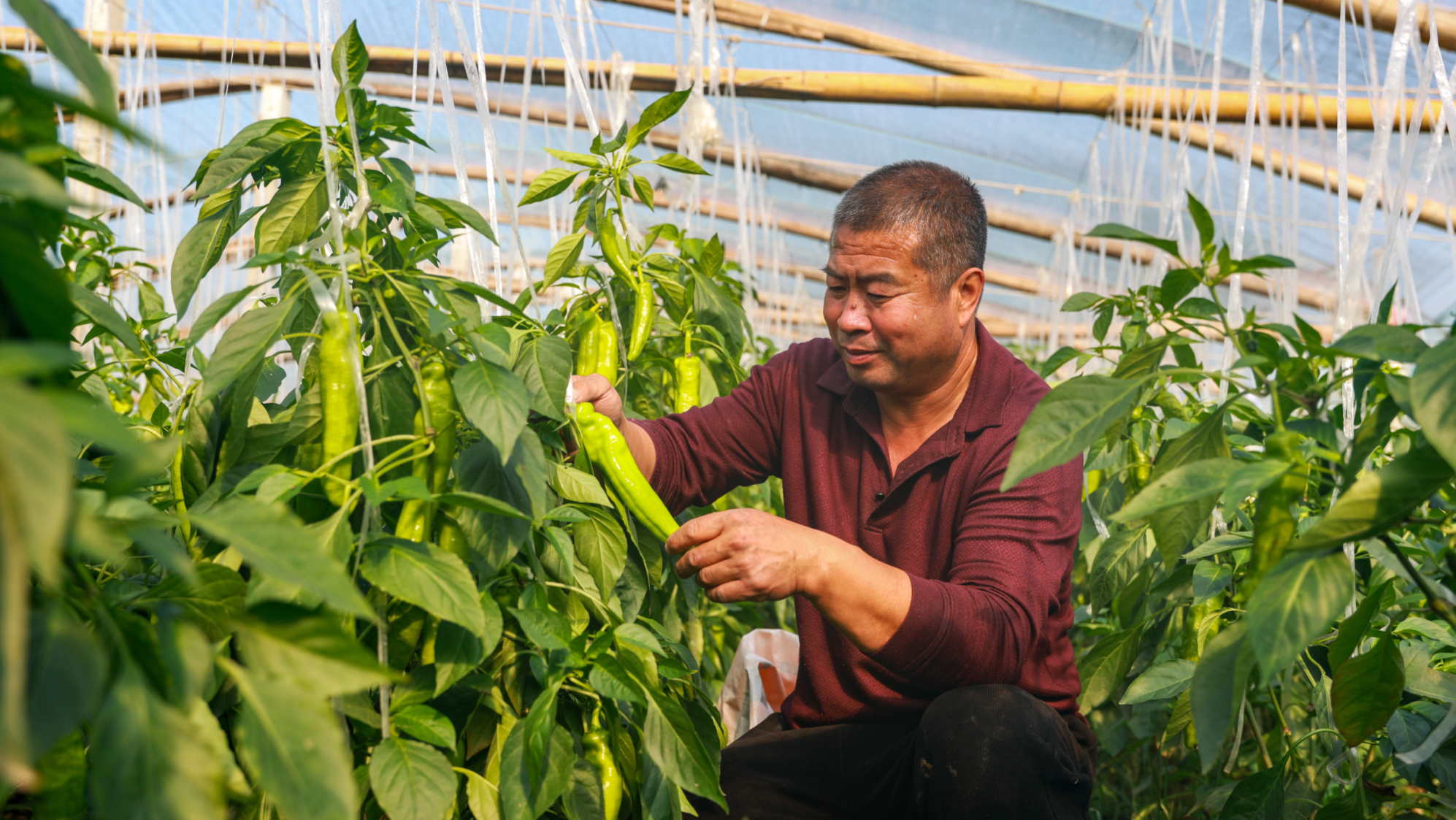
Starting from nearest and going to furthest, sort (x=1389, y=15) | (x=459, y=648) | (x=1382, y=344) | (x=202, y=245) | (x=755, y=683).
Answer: (x=1382, y=344) → (x=459, y=648) → (x=202, y=245) → (x=755, y=683) → (x=1389, y=15)

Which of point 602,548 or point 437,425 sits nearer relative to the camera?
point 437,425

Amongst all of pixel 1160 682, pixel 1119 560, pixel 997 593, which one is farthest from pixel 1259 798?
pixel 1119 560

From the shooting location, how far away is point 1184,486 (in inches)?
29.9

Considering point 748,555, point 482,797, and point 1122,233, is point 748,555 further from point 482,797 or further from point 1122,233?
point 1122,233

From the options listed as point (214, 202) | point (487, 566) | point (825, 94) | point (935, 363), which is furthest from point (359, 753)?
point (825, 94)

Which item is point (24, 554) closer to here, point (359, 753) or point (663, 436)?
point (359, 753)

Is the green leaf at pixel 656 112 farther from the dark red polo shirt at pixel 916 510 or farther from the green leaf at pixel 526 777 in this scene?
the green leaf at pixel 526 777

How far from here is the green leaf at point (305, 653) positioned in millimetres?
581

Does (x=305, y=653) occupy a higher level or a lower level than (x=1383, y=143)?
lower

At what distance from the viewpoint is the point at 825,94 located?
448 cm

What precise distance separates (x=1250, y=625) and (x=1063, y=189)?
22.7 ft

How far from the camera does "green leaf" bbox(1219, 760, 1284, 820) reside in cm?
127

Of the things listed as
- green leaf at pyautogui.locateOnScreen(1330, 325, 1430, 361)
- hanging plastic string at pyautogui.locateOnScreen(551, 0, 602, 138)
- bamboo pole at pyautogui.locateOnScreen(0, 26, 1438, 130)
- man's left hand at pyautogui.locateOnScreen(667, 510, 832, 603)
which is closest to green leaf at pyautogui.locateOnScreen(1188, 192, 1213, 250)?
green leaf at pyautogui.locateOnScreen(1330, 325, 1430, 361)

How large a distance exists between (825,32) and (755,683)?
3566 millimetres
